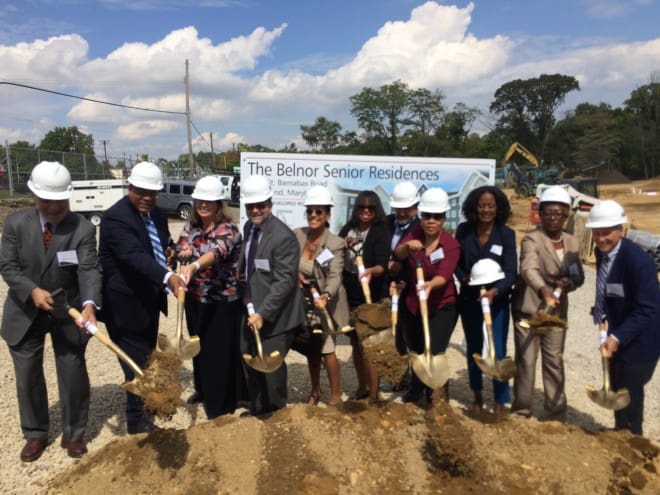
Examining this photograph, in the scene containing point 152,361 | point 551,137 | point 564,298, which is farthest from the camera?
point 551,137

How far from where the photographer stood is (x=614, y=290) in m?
3.10

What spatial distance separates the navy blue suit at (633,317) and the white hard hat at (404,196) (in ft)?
4.79

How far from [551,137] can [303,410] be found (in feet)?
192

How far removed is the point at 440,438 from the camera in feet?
10.0

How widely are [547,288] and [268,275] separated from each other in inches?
74.6

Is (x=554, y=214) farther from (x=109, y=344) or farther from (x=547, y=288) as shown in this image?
(x=109, y=344)

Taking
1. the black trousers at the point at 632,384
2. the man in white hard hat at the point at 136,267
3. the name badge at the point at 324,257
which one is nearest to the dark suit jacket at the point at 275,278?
the name badge at the point at 324,257

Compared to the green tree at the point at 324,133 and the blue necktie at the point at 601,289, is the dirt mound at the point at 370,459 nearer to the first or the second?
the blue necktie at the point at 601,289

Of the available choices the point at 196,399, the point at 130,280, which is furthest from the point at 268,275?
the point at 196,399

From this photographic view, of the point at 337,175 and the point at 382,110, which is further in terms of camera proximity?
the point at 382,110

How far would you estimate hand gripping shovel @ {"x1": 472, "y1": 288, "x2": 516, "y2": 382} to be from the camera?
11.2ft

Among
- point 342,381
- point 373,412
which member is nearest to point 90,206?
point 342,381

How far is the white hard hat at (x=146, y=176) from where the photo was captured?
3340 millimetres

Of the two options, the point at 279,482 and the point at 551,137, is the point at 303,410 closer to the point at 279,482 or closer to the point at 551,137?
the point at 279,482
